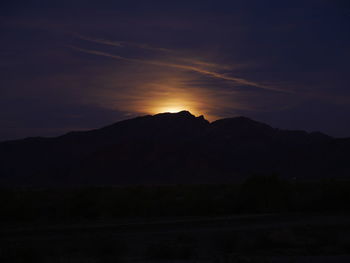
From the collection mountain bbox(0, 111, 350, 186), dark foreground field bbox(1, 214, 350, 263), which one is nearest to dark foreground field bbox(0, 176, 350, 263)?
dark foreground field bbox(1, 214, 350, 263)

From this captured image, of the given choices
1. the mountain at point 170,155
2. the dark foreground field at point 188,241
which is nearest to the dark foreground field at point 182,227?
the dark foreground field at point 188,241

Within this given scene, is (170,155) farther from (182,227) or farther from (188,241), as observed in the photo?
(188,241)

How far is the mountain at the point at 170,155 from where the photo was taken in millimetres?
110000

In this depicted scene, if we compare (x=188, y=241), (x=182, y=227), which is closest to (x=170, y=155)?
(x=182, y=227)

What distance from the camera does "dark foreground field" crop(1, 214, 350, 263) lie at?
655 inches

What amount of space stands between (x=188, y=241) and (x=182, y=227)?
5159 millimetres

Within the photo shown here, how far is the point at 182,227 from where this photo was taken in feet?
84.3

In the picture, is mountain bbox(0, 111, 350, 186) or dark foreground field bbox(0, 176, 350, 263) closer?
dark foreground field bbox(0, 176, 350, 263)

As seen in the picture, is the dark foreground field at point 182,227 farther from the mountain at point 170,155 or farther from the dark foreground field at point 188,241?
the mountain at point 170,155

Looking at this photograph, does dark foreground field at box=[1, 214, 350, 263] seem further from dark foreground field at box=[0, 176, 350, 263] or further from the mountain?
the mountain

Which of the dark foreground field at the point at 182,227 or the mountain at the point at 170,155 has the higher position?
the mountain at the point at 170,155

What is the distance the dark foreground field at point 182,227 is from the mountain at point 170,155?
66667 millimetres

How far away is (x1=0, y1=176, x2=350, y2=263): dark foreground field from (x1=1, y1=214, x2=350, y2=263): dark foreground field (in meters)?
0.03

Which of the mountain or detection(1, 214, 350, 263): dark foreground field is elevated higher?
the mountain
